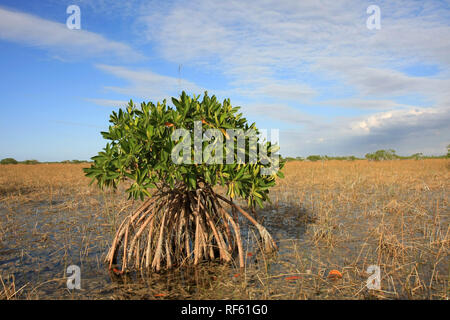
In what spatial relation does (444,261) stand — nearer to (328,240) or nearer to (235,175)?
(328,240)

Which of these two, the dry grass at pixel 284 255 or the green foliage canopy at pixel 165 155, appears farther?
the green foliage canopy at pixel 165 155

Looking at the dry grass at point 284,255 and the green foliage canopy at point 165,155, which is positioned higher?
the green foliage canopy at point 165,155

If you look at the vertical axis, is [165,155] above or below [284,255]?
above

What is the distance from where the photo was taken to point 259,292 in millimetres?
4094

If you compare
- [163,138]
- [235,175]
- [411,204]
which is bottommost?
[411,204]

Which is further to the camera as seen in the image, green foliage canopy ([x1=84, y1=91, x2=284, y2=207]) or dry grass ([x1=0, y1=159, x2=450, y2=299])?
green foliage canopy ([x1=84, y1=91, x2=284, y2=207])

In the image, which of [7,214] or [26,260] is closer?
[26,260]

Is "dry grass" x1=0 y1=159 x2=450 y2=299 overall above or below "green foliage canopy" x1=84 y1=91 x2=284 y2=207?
below

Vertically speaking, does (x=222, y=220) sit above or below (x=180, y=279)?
above

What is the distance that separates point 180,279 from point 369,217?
575cm

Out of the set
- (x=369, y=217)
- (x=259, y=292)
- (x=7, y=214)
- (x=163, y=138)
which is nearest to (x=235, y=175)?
(x=163, y=138)

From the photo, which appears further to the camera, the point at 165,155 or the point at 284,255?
the point at 284,255
